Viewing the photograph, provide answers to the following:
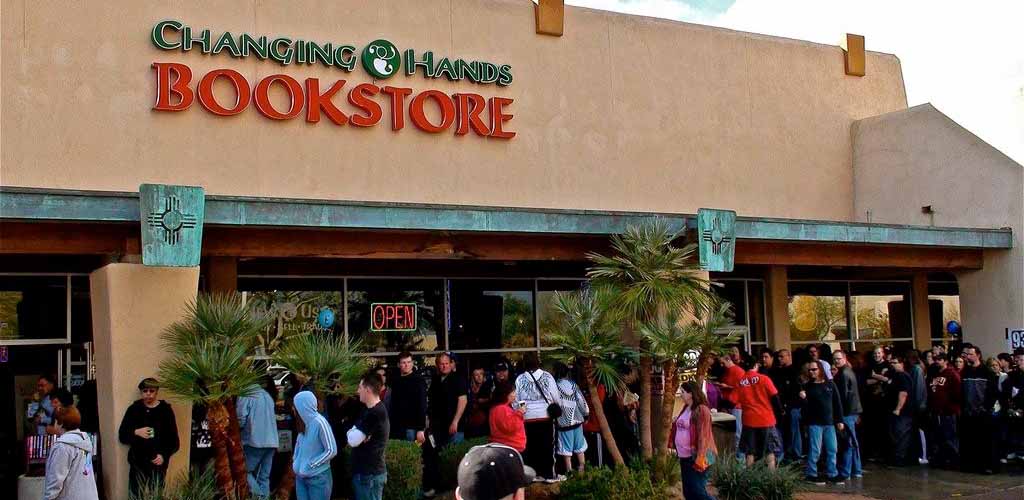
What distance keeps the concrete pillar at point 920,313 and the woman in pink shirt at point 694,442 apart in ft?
44.8

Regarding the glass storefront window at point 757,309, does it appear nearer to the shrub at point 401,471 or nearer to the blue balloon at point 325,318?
the blue balloon at point 325,318

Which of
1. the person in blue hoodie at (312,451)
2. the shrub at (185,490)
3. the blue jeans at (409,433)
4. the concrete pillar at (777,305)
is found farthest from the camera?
the concrete pillar at (777,305)

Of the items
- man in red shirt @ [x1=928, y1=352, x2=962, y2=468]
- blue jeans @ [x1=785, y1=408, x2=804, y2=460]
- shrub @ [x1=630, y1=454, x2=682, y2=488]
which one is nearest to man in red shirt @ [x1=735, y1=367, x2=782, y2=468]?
blue jeans @ [x1=785, y1=408, x2=804, y2=460]

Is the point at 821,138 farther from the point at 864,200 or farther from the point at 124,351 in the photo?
the point at 124,351

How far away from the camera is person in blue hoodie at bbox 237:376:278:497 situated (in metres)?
10.4

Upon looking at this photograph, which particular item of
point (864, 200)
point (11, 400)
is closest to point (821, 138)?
point (864, 200)

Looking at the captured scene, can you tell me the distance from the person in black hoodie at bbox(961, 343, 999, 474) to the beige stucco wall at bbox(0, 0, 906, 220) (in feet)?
19.2

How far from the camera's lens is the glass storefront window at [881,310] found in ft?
70.9

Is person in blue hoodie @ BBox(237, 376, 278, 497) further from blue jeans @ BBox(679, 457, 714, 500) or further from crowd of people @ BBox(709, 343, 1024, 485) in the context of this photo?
crowd of people @ BBox(709, 343, 1024, 485)

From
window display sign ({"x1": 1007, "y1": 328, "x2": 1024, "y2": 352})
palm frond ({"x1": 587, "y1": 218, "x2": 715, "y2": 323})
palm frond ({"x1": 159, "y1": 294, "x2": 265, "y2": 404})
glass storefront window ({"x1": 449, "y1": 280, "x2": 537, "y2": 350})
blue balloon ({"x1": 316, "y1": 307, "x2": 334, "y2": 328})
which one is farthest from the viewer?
glass storefront window ({"x1": 449, "y1": 280, "x2": 537, "y2": 350})

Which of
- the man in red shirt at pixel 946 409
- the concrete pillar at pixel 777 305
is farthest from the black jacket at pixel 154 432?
the concrete pillar at pixel 777 305

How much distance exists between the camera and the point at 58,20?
13742 millimetres

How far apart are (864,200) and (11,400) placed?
15939 mm

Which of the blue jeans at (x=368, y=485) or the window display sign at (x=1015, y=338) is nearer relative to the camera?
the blue jeans at (x=368, y=485)
